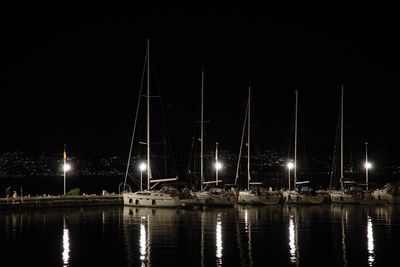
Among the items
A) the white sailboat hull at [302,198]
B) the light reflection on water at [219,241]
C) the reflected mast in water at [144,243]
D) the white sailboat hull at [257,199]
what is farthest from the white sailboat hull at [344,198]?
the reflected mast in water at [144,243]

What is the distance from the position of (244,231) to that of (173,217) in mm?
11866

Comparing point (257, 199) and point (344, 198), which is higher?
point (257, 199)

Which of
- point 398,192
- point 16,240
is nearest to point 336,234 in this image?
point 16,240

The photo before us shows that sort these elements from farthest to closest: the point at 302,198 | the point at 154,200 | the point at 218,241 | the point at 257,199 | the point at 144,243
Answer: the point at 302,198 < the point at 257,199 < the point at 154,200 < the point at 218,241 < the point at 144,243

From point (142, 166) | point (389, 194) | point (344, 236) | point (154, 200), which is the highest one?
point (142, 166)

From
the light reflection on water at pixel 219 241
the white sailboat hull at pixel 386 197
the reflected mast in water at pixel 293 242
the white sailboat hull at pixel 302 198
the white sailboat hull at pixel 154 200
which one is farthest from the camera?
the white sailboat hull at pixel 386 197

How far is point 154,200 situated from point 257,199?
1368 cm

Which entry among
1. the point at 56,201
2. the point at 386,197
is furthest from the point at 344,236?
the point at 386,197

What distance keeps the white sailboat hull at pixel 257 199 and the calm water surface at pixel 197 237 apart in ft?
27.5

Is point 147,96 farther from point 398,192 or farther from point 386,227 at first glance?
point 398,192

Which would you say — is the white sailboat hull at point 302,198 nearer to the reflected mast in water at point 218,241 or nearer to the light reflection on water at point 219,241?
the light reflection on water at point 219,241

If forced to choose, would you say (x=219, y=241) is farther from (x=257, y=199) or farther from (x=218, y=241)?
(x=257, y=199)

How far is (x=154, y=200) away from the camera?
224ft

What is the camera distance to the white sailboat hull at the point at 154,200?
2662 inches
